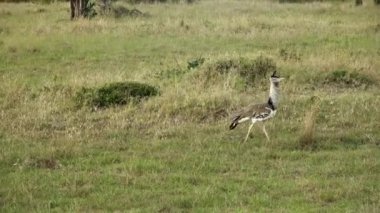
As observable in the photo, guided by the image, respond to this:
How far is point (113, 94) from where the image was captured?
11875 millimetres

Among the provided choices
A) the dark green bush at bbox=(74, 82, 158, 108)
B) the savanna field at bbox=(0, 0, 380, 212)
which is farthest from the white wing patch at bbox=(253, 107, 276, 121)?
the dark green bush at bbox=(74, 82, 158, 108)

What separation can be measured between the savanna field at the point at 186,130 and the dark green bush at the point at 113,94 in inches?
1.5

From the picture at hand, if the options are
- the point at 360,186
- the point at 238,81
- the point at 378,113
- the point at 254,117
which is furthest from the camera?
the point at 238,81

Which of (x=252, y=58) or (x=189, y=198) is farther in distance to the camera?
(x=252, y=58)

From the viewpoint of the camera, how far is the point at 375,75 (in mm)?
14133

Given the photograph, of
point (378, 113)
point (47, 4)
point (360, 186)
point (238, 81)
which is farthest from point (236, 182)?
point (47, 4)

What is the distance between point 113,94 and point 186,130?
7.74 feet

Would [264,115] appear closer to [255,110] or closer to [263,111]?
[263,111]

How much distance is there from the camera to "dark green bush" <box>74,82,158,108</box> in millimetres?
11727

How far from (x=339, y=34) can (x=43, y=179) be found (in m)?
16.7

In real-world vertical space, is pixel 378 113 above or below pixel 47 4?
above

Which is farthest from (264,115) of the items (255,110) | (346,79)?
(346,79)

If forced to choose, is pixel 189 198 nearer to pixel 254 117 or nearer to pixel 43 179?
pixel 43 179

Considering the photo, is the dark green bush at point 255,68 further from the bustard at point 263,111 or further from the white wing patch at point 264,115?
the white wing patch at point 264,115
